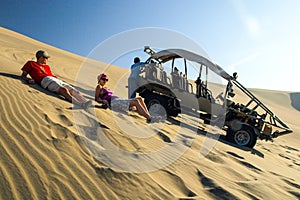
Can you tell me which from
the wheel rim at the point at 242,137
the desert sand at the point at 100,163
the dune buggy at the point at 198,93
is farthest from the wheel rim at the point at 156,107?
the desert sand at the point at 100,163

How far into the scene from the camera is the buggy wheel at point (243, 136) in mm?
6786

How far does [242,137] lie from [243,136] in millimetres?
41

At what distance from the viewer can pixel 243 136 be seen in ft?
22.9

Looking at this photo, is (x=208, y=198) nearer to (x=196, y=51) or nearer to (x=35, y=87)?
(x=35, y=87)

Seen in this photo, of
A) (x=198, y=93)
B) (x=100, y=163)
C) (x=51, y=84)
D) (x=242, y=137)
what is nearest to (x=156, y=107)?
(x=198, y=93)

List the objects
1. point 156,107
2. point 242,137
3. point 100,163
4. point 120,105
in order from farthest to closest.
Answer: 1. point 156,107
2. point 242,137
3. point 120,105
4. point 100,163

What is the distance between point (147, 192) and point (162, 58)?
6251 millimetres

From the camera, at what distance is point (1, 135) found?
2930 mm

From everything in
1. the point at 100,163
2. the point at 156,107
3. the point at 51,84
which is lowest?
the point at 100,163

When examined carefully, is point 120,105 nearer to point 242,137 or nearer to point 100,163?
point 100,163

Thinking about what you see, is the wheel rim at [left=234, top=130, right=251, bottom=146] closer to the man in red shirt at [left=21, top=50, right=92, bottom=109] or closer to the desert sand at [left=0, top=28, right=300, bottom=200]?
the desert sand at [left=0, top=28, right=300, bottom=200]

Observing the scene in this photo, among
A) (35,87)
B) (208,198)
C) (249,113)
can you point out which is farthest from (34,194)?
(249,113)

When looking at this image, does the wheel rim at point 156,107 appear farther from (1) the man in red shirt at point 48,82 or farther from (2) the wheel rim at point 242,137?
(1) the man in red shirt at point 48,82

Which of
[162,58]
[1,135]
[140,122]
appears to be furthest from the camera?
[162,58]
